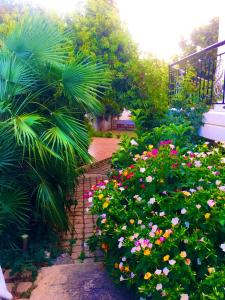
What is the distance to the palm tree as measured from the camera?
10.7 feet

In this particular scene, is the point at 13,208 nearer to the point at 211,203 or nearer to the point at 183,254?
the point at 183,254

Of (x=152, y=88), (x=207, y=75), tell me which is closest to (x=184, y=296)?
(x=207, y=75)

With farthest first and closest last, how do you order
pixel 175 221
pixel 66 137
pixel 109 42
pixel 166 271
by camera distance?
pixel 109 42 < pixel 66 137 < pixel 175 221 < pixel 166 271

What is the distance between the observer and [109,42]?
25.0ft

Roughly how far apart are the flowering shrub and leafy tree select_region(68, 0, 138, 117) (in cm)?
438

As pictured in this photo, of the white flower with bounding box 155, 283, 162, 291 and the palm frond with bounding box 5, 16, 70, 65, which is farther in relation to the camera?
the palm frond with bounding box 5, 16, 70, 65

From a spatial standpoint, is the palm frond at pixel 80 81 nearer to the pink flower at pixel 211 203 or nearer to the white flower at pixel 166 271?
the pink flower at pixel 211 203

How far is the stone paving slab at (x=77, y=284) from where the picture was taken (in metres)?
2.70

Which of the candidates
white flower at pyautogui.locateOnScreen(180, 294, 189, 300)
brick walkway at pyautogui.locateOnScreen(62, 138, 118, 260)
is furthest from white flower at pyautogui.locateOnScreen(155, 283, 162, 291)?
brick walkway at pyautogui.locateOnScreen(62, 138, 118, 260)

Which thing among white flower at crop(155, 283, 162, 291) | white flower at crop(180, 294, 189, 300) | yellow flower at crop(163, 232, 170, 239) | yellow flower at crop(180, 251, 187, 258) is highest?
yellow flower at crop(163, 232, 170, 239)

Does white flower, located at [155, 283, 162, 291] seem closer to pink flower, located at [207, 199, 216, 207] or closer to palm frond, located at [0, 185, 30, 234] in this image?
pink flower, located at [207, 199, 216, 207]

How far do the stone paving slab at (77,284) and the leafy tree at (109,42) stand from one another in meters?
4.70

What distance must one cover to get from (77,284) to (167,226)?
111 centimetres

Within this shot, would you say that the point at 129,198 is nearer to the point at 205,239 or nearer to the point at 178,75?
the point at 205,239
